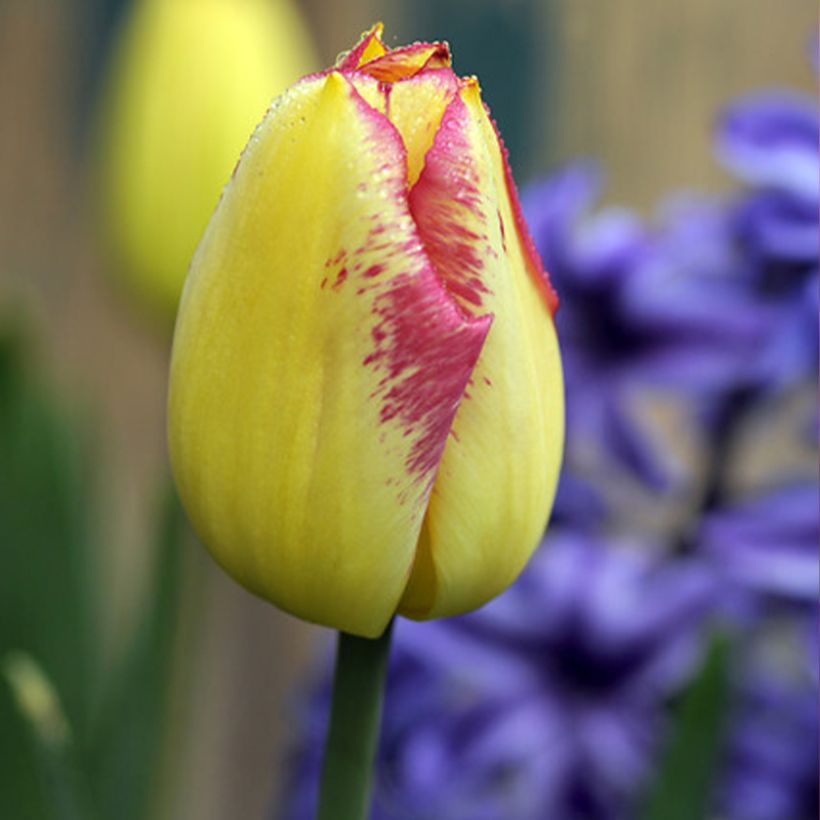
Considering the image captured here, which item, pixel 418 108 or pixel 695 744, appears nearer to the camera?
pixel 418 108

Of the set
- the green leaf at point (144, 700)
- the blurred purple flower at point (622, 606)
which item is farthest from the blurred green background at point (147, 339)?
the blurred purple flower at point (622, 606)

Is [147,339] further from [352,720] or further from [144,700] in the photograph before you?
[352,720]

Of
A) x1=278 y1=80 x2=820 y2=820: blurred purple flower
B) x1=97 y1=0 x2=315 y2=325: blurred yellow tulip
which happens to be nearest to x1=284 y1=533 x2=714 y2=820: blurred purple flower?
x1=278 y1=80 x2=820 y2=820: blurred purple flower

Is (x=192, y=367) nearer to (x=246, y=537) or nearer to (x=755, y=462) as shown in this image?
(x=246, y=537)

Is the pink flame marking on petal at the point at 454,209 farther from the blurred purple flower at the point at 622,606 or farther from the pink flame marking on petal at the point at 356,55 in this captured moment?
the blurred purple flower at the point at 622,606

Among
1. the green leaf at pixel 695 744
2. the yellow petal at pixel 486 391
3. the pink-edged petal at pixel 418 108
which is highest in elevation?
the pink-edged petal at pixel 418 108

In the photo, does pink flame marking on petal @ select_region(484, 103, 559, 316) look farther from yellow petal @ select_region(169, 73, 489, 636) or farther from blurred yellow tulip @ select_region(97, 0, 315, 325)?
blurred yellow tulip @ select_region(97, 0, 315, 325)

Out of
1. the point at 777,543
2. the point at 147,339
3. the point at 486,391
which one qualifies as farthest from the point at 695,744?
the point at 147,339
